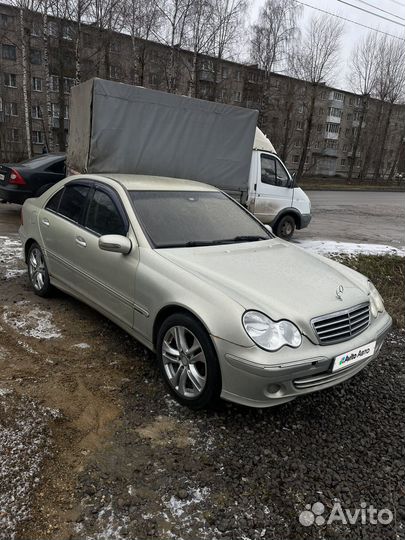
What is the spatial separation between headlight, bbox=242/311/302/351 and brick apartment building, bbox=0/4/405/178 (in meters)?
25.5

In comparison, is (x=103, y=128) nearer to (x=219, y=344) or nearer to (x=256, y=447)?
(x=219, y=344)

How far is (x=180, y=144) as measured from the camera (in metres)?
8.02

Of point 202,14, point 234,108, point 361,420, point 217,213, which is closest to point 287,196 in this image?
point 234,108

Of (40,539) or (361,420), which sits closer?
(40,539)

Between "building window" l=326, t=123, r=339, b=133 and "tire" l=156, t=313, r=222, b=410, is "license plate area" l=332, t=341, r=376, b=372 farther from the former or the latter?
"building window" l=326, t=123, r=339, b=133

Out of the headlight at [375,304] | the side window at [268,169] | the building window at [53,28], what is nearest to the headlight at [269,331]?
the headlight at [375,304]

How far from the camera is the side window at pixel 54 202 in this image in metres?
4.70

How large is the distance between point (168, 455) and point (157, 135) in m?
6.25

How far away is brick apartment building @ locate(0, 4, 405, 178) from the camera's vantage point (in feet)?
92.5

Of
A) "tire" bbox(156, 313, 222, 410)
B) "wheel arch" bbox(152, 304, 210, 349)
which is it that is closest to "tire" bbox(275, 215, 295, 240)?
"wheel arch" bbox(152, 304, 210, 349)

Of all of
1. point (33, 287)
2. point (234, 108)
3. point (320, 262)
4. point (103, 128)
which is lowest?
point (33, 287)

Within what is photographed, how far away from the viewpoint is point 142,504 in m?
2.23

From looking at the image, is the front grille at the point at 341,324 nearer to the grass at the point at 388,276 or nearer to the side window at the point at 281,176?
the grass at the point at 388,276

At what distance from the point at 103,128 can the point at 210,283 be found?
511 centimetres
